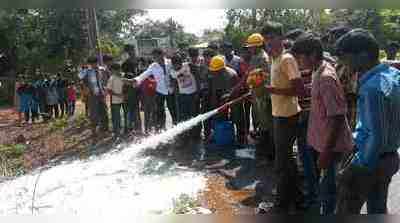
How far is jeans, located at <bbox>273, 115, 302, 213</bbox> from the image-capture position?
3713mm

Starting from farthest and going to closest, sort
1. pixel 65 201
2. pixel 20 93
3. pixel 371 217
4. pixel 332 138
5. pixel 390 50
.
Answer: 1. pixel 20 93
2. pixel 390 50
3. pixel 65 201
4. pixel 332 138
5. pixel 371 217

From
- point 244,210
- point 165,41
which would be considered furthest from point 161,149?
point 165,41

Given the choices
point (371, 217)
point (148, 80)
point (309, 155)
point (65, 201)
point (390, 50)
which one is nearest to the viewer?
point (371, 217)

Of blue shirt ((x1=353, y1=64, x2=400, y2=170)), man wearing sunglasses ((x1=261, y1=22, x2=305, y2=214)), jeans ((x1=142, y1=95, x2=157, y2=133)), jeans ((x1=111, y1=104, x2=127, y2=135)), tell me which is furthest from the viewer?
jeans ((x1=111, y1=104, x2=127, y2=135))

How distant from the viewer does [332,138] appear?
2.92 metres

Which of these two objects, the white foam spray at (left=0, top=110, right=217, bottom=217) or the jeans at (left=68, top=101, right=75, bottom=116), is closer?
the white foam spray at (left=0, top=110, right=217, bottom=217)

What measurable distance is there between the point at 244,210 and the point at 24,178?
132 inches

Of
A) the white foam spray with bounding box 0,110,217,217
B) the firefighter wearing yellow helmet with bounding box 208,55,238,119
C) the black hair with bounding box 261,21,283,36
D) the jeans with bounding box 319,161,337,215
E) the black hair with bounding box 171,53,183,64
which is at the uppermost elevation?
the black hair with bounding box 261,21,283,36

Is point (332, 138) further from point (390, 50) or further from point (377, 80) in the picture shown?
point (390, 50)

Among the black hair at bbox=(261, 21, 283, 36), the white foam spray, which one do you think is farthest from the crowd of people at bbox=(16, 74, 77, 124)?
the black hair at bbox=(261, 21, 283, 36)

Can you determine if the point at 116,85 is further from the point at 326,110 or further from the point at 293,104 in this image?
the point at 326,110

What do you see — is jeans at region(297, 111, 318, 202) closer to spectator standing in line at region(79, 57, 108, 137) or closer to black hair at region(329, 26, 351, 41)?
black hair at region(329, 26, 351, 41)

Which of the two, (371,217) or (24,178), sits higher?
(371,217)
